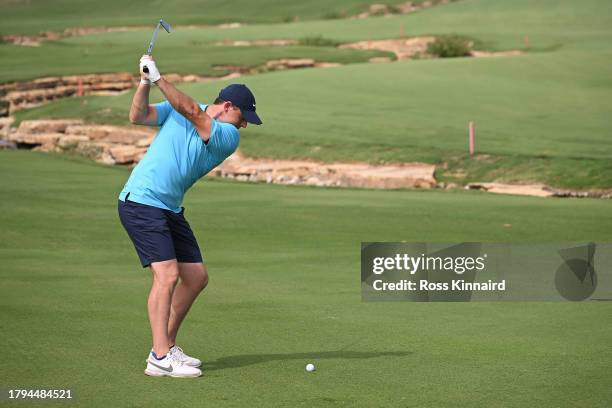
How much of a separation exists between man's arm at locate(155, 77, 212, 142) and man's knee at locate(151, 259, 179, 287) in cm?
97

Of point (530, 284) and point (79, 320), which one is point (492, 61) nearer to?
point (530, 284)

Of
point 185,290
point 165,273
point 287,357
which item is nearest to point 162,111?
point 165,273

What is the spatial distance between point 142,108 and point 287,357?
227cm

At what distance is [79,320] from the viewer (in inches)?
409

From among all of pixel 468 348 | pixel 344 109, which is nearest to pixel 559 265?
pixel 468 348

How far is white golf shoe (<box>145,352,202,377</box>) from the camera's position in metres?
8.23

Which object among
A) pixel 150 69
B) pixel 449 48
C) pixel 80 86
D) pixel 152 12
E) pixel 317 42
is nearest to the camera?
pixel 150 69

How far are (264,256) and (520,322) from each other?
5236mm

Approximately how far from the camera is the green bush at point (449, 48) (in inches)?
2238

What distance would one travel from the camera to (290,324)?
10.4 meters

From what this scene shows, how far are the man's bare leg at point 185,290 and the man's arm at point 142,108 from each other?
118 cm

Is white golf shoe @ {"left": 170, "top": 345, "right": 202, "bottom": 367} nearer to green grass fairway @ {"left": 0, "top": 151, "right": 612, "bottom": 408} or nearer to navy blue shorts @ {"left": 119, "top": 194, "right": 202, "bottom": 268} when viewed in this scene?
green grass fairway @ {"left": 0, "top": 151, "right": 612, "bottom": 408}

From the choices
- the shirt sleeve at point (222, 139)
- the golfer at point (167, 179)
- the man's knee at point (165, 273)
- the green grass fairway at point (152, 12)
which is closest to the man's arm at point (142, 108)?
the golfer at point (167, 179)

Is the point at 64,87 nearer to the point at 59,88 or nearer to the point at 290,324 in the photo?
the point at 59,88
